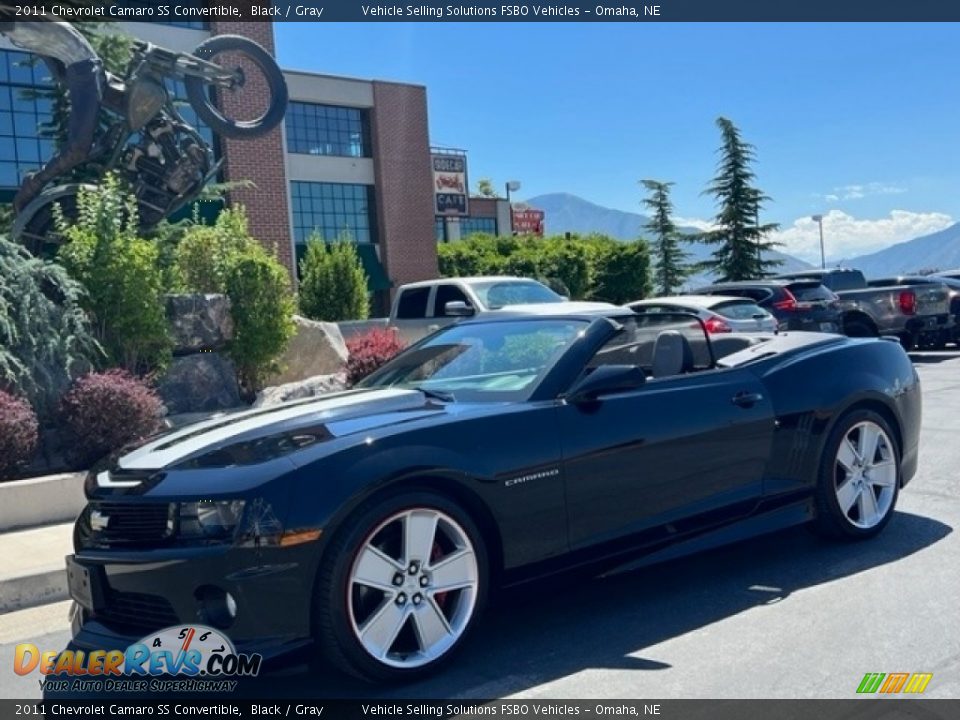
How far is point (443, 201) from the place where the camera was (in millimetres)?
44250

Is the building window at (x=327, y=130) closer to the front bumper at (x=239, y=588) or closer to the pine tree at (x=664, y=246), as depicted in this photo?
the pine tree at (x=664, y=246)

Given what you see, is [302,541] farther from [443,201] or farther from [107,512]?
[443,201]

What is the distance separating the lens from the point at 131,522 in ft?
11.9

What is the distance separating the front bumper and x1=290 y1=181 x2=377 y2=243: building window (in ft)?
97.3

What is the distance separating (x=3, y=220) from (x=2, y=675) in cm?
1400

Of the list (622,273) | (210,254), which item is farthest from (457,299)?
(622,273)

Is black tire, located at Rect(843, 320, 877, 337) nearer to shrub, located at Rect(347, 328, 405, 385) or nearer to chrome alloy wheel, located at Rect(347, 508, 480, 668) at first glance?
shrub, located at Rect(347, 328, 405, 385)

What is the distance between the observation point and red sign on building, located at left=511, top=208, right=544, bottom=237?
210 ft

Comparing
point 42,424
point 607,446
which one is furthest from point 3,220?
point 607,446

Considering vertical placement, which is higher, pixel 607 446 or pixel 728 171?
pixel 728 171

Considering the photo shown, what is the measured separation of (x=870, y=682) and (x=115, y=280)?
800 cm

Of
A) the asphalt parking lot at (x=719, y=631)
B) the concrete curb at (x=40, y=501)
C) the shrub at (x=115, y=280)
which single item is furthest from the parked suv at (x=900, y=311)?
the concrete curb at (x=40, y=501)

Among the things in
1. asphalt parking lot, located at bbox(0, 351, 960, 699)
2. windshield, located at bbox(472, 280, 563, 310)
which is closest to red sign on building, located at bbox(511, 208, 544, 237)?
windshield, located at bbox(472, 280, 563, 310)

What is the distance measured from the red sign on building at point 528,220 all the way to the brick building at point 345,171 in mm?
26558
